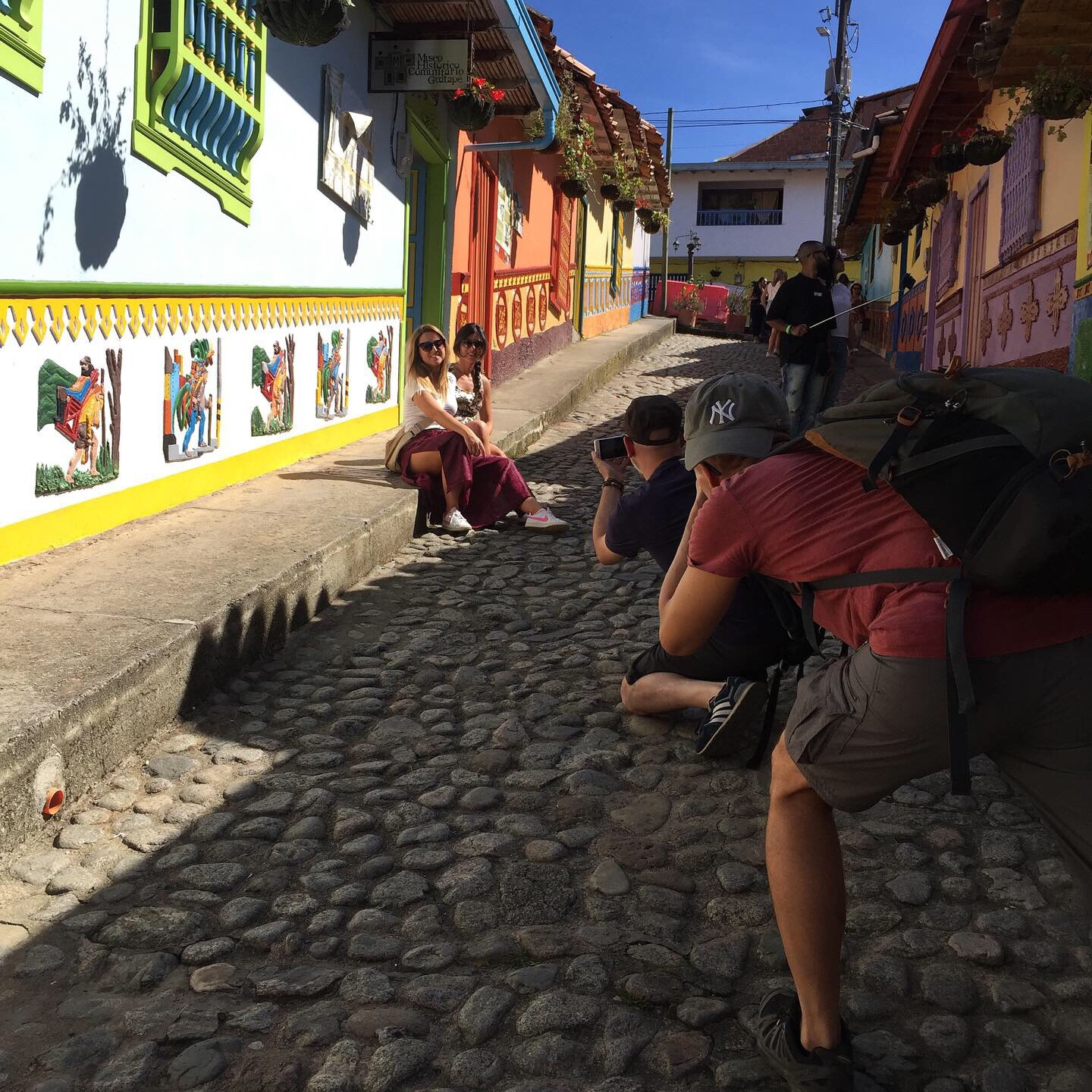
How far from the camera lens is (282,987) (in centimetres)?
256

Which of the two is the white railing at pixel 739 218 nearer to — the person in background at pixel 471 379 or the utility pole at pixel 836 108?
the utility pole at pixel 836 108

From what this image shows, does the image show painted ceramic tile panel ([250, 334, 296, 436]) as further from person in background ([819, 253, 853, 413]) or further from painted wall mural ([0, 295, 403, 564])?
person in background ([819, 253, 853, 413])

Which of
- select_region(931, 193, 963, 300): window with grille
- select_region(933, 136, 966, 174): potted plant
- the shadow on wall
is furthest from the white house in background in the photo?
the shadow on wall

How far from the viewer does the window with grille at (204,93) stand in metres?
5.56

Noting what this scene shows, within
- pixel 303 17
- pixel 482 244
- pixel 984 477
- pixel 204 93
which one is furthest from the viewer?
pixel 482 244

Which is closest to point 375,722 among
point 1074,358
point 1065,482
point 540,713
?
point 540,713

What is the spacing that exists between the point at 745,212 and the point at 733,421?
134 ft

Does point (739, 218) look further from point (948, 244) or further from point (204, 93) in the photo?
point (204, 93)

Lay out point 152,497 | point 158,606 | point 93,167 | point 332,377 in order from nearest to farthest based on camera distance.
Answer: point 158,606 < point 93,167 < point 152,497 < point 332,377

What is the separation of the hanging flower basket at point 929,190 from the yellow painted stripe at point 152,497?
6.36m

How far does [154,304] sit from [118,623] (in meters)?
2.16

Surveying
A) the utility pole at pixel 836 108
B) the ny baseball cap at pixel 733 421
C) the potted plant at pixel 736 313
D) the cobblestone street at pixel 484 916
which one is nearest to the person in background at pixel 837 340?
the cobblestone street at pixel 484 916

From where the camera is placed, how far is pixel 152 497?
583 cm

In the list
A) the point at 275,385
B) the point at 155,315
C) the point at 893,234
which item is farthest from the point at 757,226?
the point at 155,315
